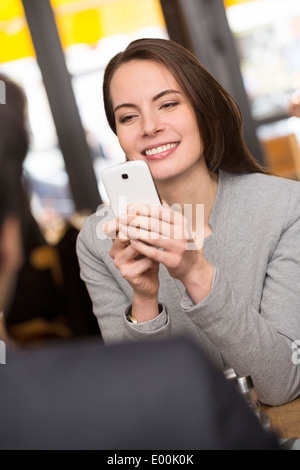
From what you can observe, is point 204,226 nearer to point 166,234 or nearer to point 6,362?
point 166,234

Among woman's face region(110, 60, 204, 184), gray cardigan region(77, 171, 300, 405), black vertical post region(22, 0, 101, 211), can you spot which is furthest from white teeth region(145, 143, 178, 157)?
black vertical post region(22, 0, 101, 211)

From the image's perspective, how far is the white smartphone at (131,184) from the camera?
131cm

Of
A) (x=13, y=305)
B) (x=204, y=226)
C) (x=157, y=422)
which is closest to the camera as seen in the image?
(x=157, y=422)

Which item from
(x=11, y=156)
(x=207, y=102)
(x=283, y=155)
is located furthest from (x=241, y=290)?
(x=283, y=155)

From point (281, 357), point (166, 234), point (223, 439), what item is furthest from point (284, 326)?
point (223, 439)

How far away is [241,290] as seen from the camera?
58.5 inches

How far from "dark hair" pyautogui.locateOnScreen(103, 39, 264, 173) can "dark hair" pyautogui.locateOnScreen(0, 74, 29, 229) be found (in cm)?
91

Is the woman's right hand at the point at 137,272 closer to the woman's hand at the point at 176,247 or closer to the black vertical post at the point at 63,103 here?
the woman's hand at the point at 176,247

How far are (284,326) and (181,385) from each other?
2.67 feet

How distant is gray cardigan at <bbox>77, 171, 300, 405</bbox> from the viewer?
116cm

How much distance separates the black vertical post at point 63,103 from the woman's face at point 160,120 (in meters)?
3.19

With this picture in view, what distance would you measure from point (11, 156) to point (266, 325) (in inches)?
A: 28.4

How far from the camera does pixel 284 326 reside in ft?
4.27

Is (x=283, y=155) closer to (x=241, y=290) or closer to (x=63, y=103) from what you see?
(x=63, y=103)
